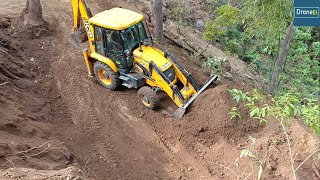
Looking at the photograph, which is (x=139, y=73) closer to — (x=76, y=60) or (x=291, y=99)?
(x=76, y=60)

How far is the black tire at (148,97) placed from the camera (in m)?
9.67

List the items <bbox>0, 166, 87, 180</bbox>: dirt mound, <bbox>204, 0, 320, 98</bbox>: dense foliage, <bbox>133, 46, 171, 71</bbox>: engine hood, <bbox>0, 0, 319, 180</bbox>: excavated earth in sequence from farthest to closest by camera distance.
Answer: <bbox>204, 0, 320, 98</bbox>: dense foliage → <bbox>133, 46, 171, 71</bbox>: engine hood → <bbox>0, 0, 319, 180</bbox>: excavated earth → <bbox>0, 166, 87, 180</bbox>: dirt mound

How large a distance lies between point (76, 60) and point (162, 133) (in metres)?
3.89

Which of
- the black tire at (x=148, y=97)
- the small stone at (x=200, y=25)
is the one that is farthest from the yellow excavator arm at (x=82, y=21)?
the small stone at (x=200, y=25)

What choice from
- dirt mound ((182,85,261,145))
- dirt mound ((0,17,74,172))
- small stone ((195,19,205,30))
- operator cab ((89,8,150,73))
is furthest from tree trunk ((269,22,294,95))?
small stone ((195,19,205,30))

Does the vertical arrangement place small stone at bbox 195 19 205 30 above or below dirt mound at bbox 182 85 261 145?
below

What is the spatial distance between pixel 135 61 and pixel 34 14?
469cm

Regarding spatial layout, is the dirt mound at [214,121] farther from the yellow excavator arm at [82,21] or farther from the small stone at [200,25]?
the small stone at [200,25]

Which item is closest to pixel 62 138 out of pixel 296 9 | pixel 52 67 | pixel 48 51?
pixel 52 67

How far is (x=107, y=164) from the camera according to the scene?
8.38 meters

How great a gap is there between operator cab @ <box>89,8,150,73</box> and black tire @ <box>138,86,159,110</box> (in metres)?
0.71

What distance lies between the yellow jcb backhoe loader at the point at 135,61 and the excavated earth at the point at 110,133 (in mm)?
425

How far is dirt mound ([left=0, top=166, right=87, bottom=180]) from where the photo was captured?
623cm

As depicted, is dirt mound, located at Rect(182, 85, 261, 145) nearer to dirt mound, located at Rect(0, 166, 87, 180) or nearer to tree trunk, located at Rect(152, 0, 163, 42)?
A: dirt mound, located at Rect(0, 166, 87, 180)
